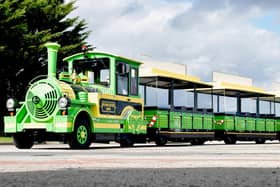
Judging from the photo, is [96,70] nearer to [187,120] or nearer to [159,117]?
[159,117]

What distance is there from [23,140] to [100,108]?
8.70 feet

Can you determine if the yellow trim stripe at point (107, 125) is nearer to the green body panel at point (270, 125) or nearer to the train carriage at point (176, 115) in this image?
the train carriage at point (176, 115)

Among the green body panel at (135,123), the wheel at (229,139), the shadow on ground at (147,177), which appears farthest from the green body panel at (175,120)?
the shadow on ground at (147,177)

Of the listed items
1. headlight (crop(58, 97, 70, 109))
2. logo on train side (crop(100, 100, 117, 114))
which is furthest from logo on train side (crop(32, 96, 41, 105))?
logo on train side (crop(100, 100, 117, 114))

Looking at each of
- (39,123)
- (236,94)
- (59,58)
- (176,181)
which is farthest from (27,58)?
(176,181)

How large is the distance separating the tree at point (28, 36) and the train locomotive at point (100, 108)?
41.6ft

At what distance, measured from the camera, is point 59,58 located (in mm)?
38781

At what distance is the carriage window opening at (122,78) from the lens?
826 inches

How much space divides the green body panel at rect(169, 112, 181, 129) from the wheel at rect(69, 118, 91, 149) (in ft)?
19.6

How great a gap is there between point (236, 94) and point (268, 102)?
5.09 metres

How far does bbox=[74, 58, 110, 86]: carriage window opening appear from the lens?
68.6 ft

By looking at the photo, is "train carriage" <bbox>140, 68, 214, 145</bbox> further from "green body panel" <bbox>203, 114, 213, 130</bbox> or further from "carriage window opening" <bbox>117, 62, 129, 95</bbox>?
"carriage window opening" <bbox>117, 62, 129, 95</bbox>

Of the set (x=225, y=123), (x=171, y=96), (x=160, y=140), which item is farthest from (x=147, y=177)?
(x=225, y=123)

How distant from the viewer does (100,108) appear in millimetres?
19781
